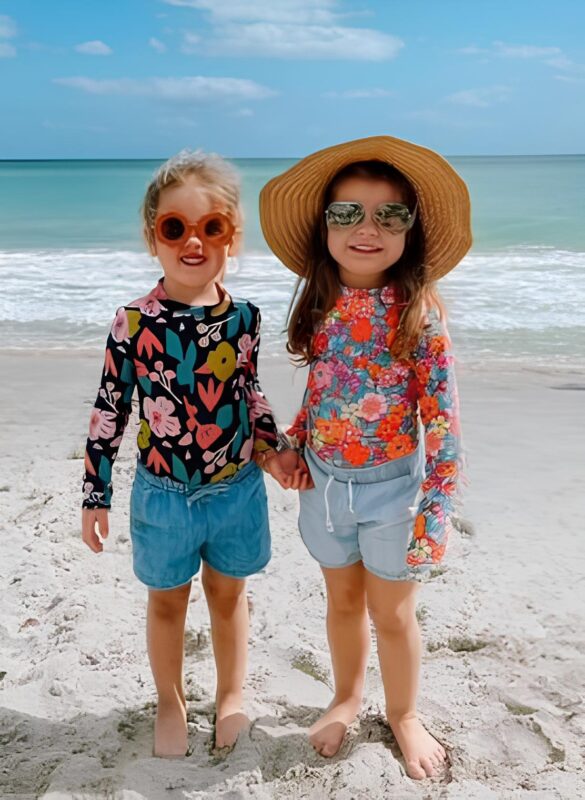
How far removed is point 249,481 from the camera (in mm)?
2480

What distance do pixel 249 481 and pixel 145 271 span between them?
10.8m

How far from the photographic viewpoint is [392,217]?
7.40 feet

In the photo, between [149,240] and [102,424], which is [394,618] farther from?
[149,240]

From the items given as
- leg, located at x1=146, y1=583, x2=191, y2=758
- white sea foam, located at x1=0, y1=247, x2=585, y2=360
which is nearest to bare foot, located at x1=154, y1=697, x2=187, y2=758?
leg, located at x1=146, y1=583, x2=191, y2=758

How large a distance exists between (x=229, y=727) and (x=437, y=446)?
1.11 m

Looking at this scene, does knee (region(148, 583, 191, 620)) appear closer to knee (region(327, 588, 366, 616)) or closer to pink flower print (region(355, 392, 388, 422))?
knee (region(327, 588, 366, 616))

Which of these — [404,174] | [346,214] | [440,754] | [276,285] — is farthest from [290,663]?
[276,285]

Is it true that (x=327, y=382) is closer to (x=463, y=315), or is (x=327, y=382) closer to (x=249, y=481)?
(x=249, y=481)

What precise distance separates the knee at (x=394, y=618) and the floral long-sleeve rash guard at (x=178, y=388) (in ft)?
1.92

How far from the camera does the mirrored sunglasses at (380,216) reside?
2256mm

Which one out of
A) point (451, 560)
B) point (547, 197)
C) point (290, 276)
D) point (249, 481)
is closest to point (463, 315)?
point (290, 276)

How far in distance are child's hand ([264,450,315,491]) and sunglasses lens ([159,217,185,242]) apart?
688mm

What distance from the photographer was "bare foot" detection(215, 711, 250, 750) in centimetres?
257

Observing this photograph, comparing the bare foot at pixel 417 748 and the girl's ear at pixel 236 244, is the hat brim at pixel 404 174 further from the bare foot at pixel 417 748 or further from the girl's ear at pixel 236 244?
the bare foot at pixel 417 748
